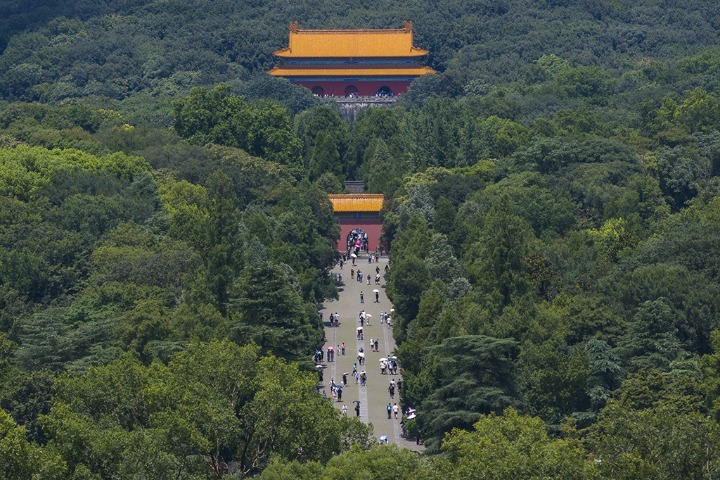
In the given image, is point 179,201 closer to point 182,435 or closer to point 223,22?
point 182,435

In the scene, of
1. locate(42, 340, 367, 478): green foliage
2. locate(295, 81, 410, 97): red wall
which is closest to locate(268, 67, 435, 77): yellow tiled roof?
locate(295, 81, 410, 97): red wall

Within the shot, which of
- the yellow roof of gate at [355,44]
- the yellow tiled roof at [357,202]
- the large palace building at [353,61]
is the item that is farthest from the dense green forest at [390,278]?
the yellow roof of gate at [355,44]

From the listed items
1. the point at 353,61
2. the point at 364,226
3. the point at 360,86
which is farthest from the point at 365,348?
the point at 360,86

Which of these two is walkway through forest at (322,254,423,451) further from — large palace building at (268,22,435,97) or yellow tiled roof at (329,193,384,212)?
large palace building at (268,22,435,97)

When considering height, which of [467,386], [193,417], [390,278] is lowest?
[193,417]

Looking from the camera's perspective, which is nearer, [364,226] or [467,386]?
[467,386]

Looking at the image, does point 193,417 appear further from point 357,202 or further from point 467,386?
point 357,202

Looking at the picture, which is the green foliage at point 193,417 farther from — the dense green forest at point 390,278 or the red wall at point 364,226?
the red wall at point 364,226
